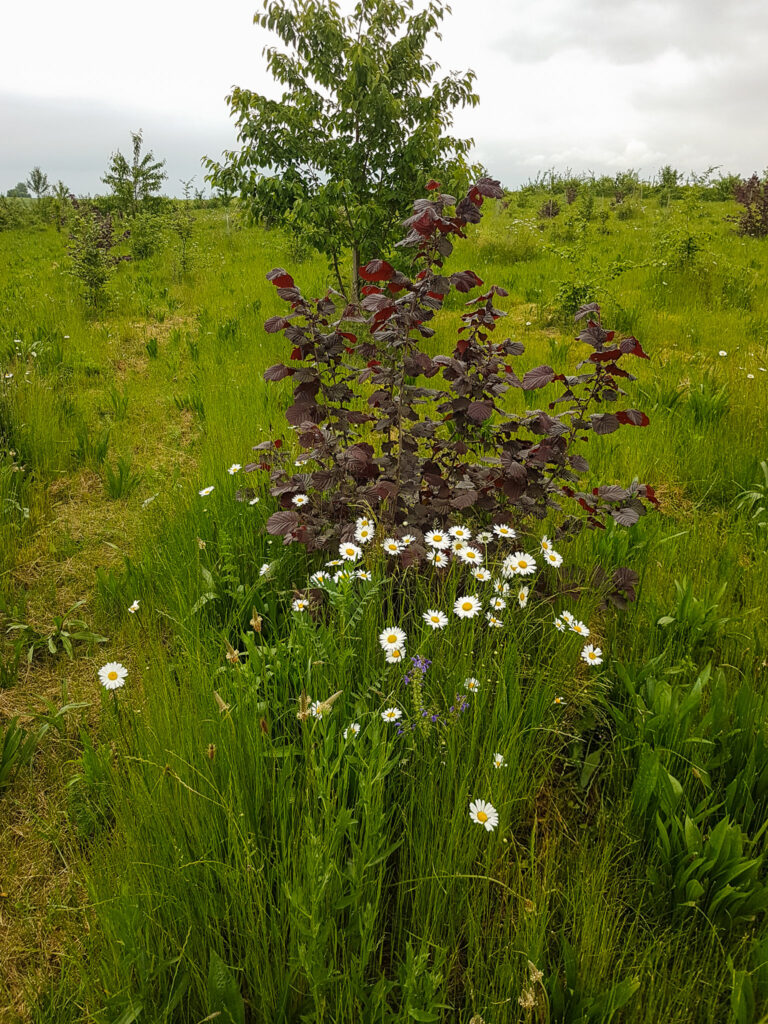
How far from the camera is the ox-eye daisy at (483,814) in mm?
1225

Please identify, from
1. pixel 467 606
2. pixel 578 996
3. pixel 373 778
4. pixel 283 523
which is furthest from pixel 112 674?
pixel 578 996

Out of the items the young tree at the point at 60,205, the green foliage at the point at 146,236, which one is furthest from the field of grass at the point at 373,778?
the young tree at the point at 60,205

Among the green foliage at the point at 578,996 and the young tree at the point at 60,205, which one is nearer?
the green foliage at the point at 578,996

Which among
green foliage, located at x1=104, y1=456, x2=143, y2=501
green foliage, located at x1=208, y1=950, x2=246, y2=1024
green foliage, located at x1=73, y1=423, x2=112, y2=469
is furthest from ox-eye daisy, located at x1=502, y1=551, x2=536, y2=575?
green foliage, located at x1=73, y1=423, x2=112, y2=469

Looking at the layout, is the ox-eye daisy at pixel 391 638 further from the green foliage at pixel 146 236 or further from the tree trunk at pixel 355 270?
the green foliage at pixel 146 236

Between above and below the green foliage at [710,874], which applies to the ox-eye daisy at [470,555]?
above

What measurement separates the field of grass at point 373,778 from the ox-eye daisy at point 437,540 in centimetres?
11

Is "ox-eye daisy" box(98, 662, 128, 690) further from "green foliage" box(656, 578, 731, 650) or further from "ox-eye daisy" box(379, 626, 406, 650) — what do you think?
"green foliage" box(656, 578, 731, 650)

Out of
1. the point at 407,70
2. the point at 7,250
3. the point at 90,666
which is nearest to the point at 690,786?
the point at 90,666

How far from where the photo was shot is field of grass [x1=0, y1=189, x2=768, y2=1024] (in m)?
1.06

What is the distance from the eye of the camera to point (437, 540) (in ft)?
6.46

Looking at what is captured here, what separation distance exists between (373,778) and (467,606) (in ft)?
2.29

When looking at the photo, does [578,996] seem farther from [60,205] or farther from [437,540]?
[60,205]

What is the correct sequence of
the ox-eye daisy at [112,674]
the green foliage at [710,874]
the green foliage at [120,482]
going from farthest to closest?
the green foliage at [120,482]
the ox-eye daisy at [112,674]
the green foliage at [710,874]
